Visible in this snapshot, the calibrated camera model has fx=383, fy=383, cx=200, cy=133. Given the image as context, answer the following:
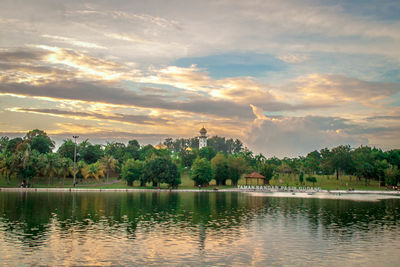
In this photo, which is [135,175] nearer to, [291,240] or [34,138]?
[34,138]

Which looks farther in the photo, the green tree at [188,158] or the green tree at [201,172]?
the green tree at [188,158]

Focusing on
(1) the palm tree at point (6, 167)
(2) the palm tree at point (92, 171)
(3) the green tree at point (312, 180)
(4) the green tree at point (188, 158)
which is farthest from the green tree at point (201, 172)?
(1) the palm tree at point (6, 167)

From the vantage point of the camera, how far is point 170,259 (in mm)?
22828

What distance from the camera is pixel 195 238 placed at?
29.4 metres

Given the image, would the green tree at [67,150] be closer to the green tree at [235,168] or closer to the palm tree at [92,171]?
the palm tree at [92,171]

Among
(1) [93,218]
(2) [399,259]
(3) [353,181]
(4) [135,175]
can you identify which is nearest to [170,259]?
(2) [399,259]

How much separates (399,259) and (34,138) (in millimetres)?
133591

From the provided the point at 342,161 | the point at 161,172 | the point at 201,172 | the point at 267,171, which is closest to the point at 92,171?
the point at 161,172

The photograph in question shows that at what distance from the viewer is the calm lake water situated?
2302 centimetres

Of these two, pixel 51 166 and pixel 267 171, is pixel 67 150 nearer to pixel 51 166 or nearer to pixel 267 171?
pixel 51 166

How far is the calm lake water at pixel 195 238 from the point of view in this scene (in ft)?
75.5

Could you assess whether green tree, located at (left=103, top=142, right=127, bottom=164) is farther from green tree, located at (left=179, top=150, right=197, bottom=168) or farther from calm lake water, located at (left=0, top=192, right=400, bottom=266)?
calm lake water, located at (left=0, top=192, right=400, bottom=266)

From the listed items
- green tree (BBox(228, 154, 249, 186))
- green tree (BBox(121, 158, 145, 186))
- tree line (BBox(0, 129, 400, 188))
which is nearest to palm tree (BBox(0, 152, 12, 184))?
tree line (BBox(0, 129, 400, 188))

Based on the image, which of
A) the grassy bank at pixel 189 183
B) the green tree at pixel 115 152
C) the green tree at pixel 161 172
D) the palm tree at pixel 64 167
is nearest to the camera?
the green tree at pixel 161 172
